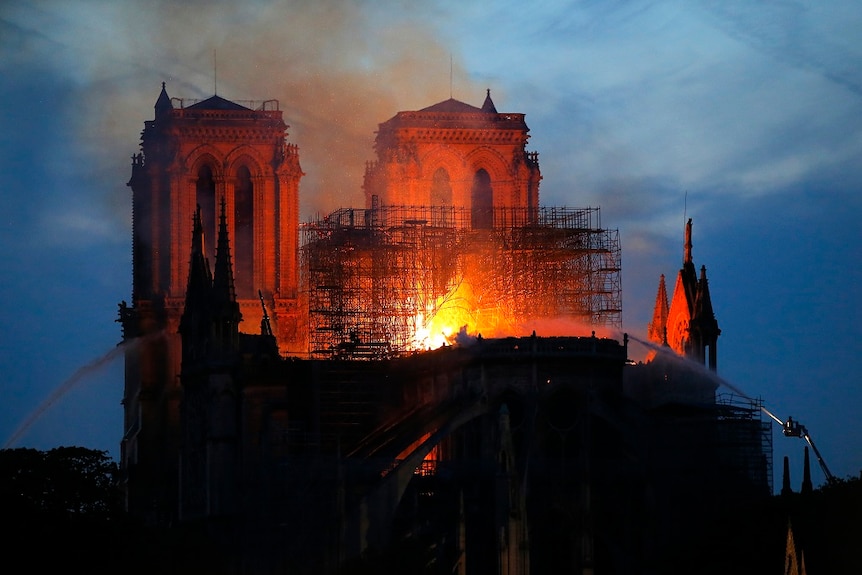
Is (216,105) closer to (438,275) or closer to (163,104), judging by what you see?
(163,104)

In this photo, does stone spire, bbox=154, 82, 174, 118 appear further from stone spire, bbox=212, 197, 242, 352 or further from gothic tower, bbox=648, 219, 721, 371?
gothic tower, bbox=648, 219, 721, 371

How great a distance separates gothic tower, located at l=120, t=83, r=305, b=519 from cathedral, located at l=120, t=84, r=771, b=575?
121 mm

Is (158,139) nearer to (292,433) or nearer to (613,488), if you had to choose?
(292,433)

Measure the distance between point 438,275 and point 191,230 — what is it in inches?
549

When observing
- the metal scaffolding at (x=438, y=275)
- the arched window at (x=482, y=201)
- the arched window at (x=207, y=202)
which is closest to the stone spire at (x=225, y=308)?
the metal scaffolding at (x=438, y=275)

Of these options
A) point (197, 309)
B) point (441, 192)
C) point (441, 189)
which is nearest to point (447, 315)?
point (441, 192)

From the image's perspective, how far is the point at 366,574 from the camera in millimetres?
89375

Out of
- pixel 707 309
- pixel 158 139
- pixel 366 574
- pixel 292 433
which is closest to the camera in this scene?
pixel 366 574

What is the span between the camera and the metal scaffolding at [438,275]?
4614 inches

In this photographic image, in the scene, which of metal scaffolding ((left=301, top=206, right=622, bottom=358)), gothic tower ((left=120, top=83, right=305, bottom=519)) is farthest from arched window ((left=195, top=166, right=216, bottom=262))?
metal scaffolding ((left=301, top=206, right=622, bottom=358))

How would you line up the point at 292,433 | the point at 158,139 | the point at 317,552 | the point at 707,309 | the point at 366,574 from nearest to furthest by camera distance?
the point at 366,574
the point at 317,552
the point at 292,433
the point at 707,309
the point at 158,139

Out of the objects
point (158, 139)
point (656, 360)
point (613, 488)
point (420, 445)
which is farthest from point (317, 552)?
point (158, 139)

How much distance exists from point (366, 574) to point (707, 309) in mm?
30121

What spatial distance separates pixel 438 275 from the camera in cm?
11756
